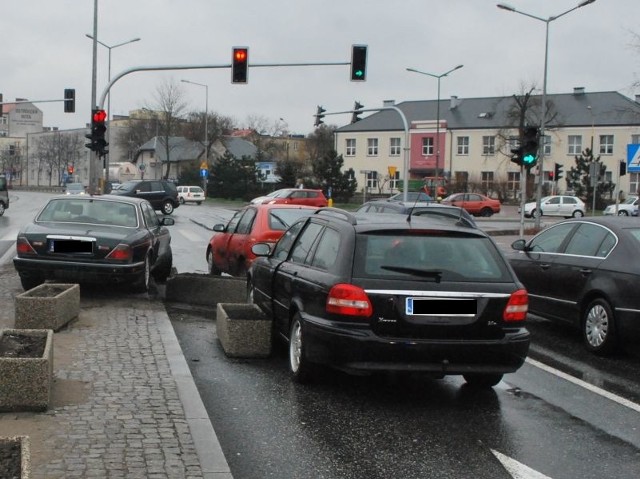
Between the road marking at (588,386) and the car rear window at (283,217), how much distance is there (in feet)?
17.1

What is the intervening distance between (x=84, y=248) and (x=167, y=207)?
33487 mm

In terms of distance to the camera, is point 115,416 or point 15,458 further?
point 115,416

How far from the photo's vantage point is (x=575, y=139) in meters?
79.1

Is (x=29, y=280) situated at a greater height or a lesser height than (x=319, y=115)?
lesser

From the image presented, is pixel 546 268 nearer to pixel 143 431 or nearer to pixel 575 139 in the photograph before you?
pixel 143 431

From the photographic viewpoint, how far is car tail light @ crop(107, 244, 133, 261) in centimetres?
1058

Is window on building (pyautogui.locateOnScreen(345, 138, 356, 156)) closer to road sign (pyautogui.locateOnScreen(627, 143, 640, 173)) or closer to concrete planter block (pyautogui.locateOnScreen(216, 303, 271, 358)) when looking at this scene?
road sign (pyautogui.locateOnScreen(627, 143, 640, 173))

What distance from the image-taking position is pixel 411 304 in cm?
610

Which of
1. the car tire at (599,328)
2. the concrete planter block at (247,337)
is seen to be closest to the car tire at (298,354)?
the concrete planter block at (247,337)

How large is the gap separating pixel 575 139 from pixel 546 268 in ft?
241

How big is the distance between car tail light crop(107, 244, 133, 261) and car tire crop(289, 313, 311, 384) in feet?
13.9

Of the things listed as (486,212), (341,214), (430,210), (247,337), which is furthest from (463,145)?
(341,214)

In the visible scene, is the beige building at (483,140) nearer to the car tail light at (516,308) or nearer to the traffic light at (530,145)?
the traffic light at (530,145)

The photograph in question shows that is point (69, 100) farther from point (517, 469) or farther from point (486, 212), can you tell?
point (517, 469)
